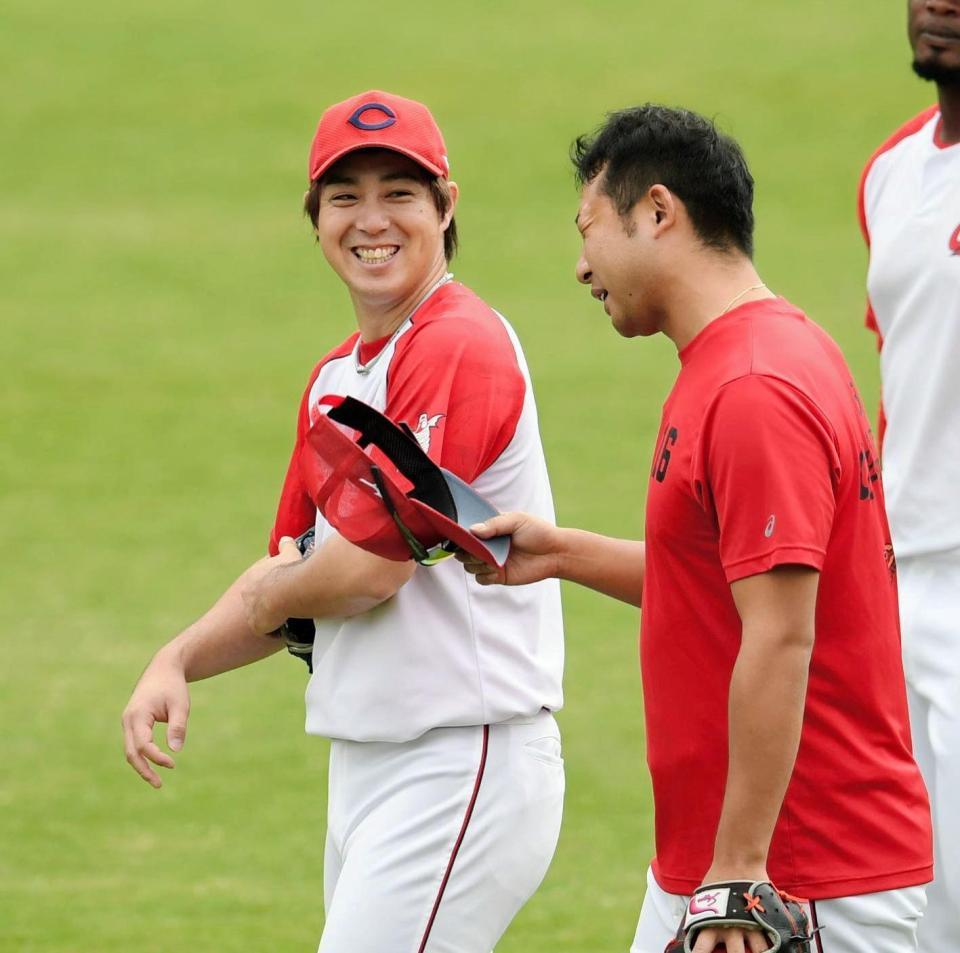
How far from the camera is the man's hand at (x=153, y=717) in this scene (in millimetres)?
4191

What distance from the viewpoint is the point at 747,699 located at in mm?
3164

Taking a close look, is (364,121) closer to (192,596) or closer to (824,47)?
(192,596)

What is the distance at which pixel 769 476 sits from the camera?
316 cm

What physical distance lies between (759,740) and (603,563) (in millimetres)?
858

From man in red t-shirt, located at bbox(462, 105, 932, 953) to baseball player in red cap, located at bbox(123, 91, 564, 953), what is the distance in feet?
1.19

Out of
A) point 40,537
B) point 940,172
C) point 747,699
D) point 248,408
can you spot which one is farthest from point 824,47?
point 747,699

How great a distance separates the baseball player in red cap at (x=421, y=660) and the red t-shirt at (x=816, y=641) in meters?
0.59

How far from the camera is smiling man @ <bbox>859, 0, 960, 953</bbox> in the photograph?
4.41 meters

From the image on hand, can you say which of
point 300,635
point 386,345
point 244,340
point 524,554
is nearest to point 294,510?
point 300,635

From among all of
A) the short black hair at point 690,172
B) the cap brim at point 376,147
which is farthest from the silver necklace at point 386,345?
the short black hair at point 690,172

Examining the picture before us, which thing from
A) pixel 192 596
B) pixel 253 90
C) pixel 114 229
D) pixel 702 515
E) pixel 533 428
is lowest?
pixel 702 515

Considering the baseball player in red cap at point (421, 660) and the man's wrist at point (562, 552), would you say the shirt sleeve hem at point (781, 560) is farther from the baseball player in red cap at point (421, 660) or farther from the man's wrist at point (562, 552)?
the baseball player in red cap at point (421, 660)

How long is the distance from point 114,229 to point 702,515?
18642mm

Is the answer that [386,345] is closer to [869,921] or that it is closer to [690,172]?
[690,172]
